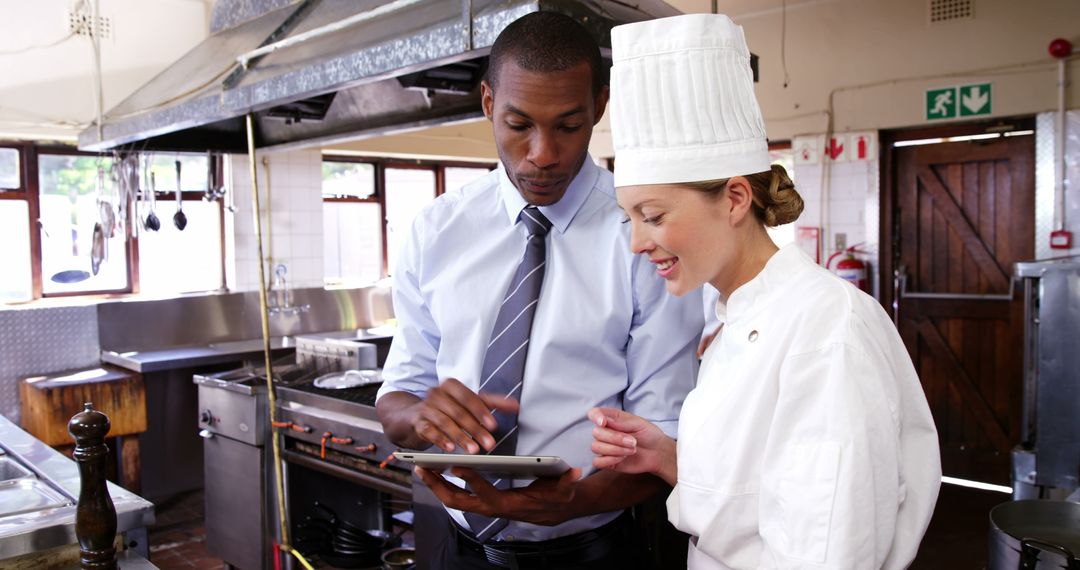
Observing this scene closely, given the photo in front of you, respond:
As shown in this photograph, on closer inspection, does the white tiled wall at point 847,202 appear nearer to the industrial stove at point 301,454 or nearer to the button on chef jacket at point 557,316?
the industrial stove at point 301,454

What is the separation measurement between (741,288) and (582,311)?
460mm

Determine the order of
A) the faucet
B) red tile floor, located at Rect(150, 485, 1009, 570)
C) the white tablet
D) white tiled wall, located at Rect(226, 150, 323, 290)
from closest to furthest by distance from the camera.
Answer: the white tablet < red tile floor, located at Rect(150, 485, 1009, 570) < white tiled wall, located at Rect(226, 150, 323, 290) < the faucet

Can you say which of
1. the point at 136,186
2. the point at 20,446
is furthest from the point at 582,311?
the point at 136,186

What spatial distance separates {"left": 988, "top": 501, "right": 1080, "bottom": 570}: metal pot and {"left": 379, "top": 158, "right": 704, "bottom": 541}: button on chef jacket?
4.35ft

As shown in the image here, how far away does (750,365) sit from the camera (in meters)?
1.09

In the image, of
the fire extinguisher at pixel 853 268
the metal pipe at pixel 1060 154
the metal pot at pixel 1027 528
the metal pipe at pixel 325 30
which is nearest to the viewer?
the metal pipe at pixel 325 30

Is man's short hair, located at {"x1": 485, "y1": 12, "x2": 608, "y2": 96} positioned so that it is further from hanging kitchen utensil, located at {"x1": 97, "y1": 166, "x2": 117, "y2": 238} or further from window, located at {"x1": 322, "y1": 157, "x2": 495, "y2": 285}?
window, located at {"x1": 322, "y1": 157, "x2": 495, "y2": 285}

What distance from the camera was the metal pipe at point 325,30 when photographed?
210cm

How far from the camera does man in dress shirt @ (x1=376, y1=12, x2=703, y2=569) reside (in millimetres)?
1504

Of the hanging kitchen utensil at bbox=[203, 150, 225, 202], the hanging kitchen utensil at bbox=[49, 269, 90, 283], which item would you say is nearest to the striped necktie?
the hanging kitchen utensil at bbox=[203, 150, 225, 202]

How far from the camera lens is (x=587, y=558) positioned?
1.66 m

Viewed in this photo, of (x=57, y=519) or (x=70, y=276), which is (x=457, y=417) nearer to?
(x=57, y=519)

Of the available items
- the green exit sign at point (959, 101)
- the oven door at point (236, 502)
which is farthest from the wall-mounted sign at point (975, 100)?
the oven door at point (236, 502)

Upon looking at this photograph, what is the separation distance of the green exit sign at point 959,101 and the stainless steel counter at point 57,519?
541 centimetres
